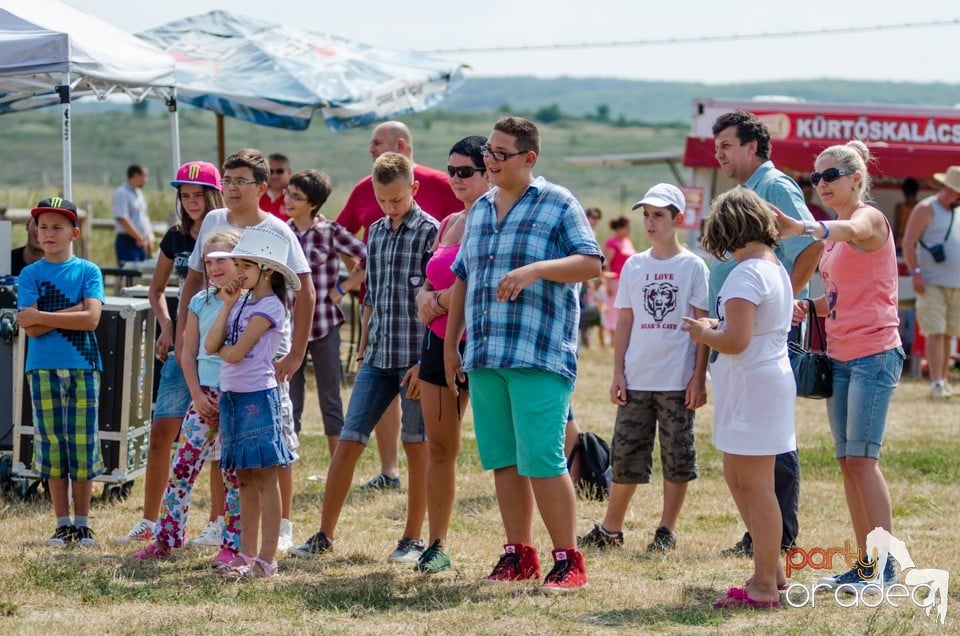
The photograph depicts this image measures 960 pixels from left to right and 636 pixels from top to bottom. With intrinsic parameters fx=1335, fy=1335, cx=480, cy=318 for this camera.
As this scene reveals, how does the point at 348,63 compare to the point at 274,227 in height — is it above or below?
above

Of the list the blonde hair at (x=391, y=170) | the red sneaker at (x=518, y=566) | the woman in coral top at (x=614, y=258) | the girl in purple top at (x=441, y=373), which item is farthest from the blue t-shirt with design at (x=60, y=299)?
the woman in coral top at (x=614, y=258)

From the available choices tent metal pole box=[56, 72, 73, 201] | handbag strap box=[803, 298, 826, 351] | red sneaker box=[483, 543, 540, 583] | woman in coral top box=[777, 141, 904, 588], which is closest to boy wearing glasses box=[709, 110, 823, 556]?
handbag strap box=[803, 298, 826, 351]

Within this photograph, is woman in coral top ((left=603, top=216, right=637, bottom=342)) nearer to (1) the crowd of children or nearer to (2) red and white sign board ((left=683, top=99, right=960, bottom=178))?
(2) red and white sign board ((left=683, top=99, right=960, bottom=178))

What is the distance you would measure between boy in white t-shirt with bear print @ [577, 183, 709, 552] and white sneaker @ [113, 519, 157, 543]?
2046 millimetres

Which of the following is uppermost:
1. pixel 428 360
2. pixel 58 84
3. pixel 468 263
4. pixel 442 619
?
pixel 58 84

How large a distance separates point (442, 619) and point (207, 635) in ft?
2.78

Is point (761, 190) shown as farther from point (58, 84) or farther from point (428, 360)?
A: point (58, 84)

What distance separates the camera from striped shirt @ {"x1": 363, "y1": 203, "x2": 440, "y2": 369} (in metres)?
6.11

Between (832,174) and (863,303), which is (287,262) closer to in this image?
(832,174)

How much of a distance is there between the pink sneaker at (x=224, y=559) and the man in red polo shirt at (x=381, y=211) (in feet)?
6.96

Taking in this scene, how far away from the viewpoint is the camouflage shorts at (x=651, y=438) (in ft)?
20.3

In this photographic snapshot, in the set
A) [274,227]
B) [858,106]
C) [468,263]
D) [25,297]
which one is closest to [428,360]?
[468,263]

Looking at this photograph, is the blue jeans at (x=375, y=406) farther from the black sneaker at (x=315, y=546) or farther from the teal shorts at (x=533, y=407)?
the teal shorts at (x=533, y=407)

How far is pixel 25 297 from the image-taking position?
20.5 feet
